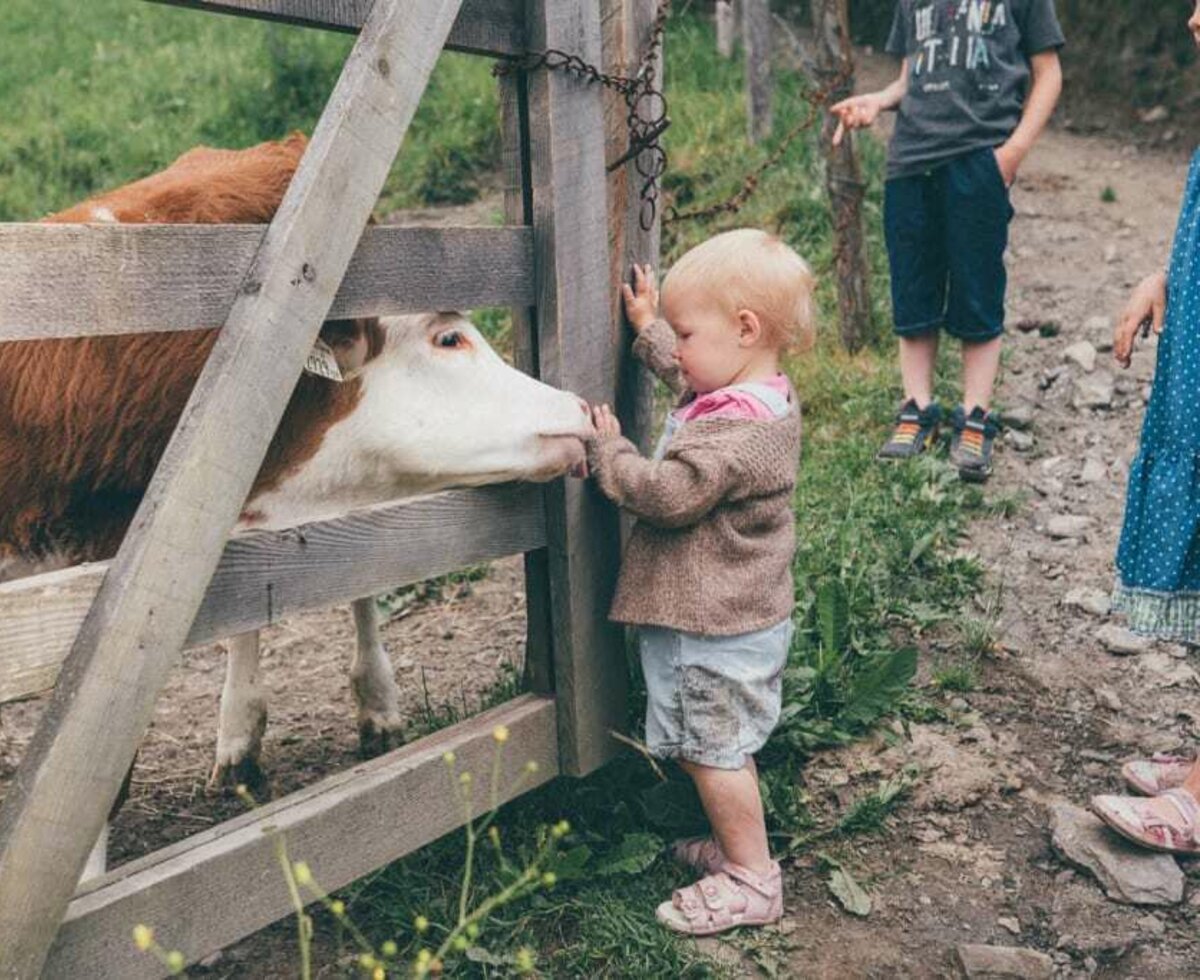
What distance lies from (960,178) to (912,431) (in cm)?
84

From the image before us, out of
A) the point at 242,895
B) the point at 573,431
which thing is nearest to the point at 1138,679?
the point at 573,431

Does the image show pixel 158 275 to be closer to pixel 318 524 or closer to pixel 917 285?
pixel 318 524

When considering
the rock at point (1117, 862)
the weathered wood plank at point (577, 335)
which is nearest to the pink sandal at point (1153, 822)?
the rock at point (1117, 862)

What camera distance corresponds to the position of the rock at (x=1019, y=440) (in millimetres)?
4844

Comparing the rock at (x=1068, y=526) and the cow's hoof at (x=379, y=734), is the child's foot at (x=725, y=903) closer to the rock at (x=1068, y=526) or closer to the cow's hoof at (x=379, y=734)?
the cow's hoof at (x=379, y=734)

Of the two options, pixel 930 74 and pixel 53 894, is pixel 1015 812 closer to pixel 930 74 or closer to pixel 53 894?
pixel 53 894

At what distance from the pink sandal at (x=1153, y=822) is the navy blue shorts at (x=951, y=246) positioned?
2.15m

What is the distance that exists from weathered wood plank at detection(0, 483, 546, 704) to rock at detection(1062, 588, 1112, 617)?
72.3 inches

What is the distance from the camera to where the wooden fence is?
72.9 inches

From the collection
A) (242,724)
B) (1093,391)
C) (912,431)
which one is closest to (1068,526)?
(912,431)

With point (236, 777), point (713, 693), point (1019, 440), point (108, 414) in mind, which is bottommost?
point (236, 777)

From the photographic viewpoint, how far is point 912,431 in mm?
4660

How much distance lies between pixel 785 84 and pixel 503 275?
23.8 feet

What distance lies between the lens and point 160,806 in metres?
3.38
